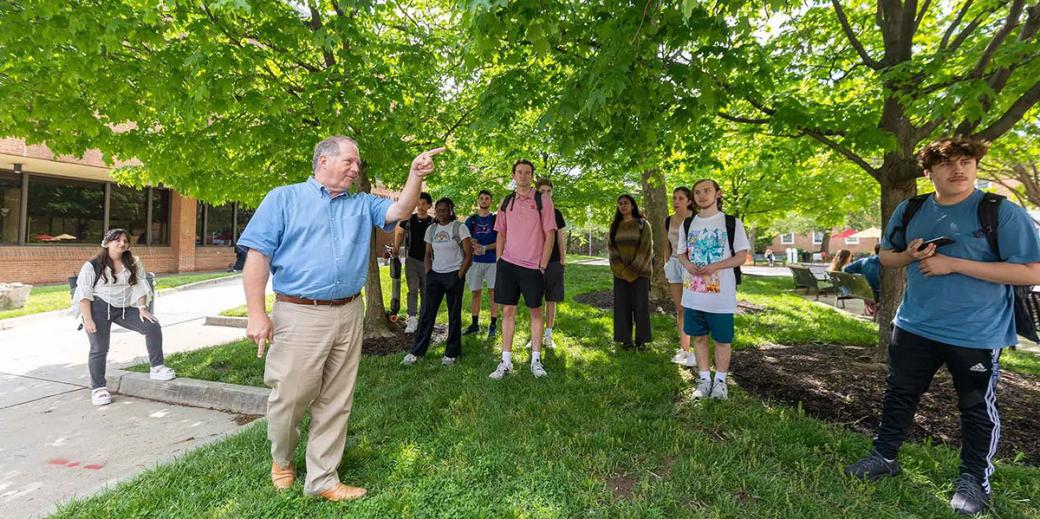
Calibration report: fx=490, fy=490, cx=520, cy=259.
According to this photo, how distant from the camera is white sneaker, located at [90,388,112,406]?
4.57 meters

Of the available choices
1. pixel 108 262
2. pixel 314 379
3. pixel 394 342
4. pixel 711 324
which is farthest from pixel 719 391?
pixel 108 262

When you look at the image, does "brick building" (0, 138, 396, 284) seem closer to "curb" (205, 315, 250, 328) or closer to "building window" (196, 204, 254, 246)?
"building window" (196, 204, 254, 246)

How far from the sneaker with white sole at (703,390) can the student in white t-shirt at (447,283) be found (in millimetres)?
2554

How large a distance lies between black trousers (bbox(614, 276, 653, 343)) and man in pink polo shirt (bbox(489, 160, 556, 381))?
57.8 inches

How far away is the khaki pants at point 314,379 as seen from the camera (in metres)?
2.66

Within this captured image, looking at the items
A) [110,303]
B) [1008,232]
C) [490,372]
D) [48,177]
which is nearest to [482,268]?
[490,372]

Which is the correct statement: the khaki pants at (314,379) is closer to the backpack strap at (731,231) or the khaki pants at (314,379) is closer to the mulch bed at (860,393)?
the backpack strap at (731,231)

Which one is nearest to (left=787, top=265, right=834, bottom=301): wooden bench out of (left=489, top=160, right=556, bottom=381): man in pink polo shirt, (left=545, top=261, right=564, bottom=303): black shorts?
(left=545, top=261, right=564, bottom=303): black shorts

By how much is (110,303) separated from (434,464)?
12.9 ft

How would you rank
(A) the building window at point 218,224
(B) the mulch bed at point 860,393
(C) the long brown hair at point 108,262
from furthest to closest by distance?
(A) the building window at point 218,224 → (C) the long brown hair at point 108,262 → (B) the mulch bed at point 860,393

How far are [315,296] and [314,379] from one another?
1.51ft

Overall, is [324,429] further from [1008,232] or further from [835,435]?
[1008,232]

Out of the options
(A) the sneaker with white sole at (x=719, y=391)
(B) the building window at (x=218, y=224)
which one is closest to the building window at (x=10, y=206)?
(B) the building window at (x=218, y=224)

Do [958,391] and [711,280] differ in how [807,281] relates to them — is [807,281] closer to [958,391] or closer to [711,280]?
[711,280]
